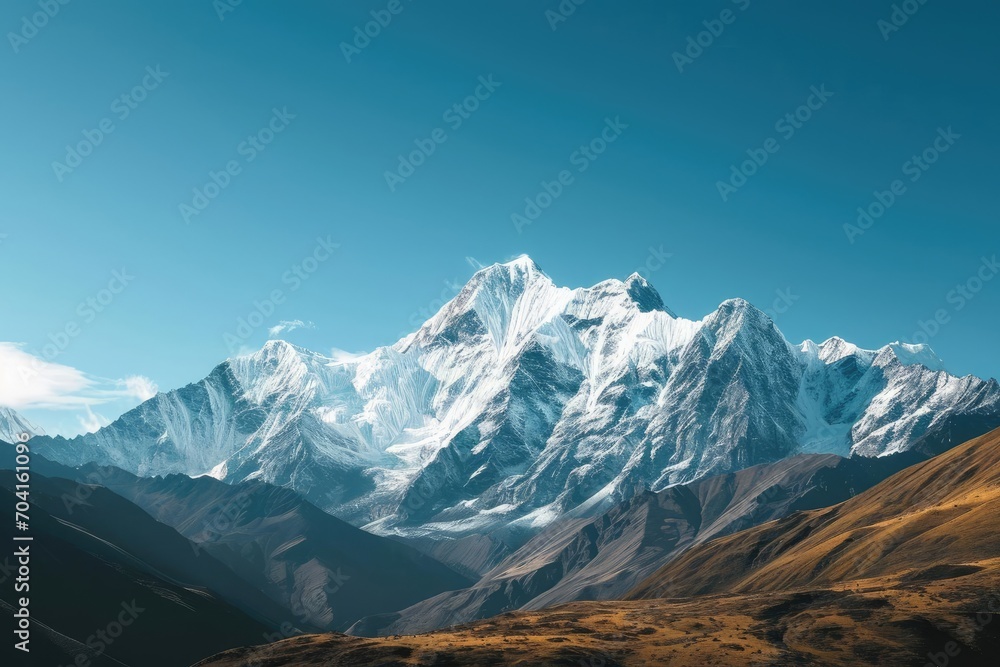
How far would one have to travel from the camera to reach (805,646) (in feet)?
522

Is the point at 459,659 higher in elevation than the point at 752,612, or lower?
lower

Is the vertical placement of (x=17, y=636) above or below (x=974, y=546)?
below

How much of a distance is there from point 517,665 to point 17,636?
109625mm

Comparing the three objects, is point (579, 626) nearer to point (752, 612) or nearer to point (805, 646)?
point (752, 612)

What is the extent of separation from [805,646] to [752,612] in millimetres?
28643

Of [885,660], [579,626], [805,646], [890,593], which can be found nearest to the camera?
[885,660]

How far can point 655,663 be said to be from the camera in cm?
15562

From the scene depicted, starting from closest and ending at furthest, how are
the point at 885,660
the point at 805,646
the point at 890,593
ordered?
the point at 885,660 → the point at 805,646 → the point at 890,593

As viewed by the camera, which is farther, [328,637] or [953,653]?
[328,637]

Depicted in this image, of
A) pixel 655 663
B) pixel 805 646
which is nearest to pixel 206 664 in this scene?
pixel 655 663

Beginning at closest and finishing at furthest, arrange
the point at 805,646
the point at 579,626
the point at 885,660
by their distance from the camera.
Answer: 1. the point at 885,660
2. the point at 805,646
3. the point at 579,626

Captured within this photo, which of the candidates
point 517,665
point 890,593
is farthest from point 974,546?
point 517,665

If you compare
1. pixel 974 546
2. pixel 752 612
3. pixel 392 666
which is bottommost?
pixel 392 666

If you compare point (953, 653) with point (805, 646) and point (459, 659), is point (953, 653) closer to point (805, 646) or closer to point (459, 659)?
point (805, 646)
